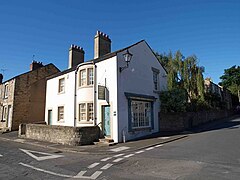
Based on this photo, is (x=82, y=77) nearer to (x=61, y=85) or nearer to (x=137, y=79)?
(x=61, y=85)

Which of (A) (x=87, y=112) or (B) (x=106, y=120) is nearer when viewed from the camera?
(B) (x=106, y=120)

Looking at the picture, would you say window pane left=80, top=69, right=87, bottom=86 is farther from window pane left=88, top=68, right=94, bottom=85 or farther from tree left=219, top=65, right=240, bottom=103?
tree left=219, top=65, right=240, bottom=103

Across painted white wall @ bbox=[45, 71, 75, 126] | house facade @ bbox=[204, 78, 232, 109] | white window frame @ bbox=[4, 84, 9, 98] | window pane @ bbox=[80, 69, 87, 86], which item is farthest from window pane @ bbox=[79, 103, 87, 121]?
house facade @ bbox=[204, 78, 232, 109]

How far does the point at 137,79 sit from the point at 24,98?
52.3 feet

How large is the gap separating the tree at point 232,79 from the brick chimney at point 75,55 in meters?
38.8

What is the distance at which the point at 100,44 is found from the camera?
56.9ft

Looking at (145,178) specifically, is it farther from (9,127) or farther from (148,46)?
(9,127)

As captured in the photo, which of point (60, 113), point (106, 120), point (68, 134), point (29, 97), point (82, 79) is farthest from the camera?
point (29, 97)

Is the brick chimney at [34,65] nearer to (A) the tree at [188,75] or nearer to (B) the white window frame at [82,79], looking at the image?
(B) the white window frame at [82,79]

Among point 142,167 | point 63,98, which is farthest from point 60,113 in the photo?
point 142,167

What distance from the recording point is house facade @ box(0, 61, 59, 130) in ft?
73.4

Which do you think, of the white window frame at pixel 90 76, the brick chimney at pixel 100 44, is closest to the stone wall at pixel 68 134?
the white window frame at pixel 90 76

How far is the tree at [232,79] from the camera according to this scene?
43.2 metres

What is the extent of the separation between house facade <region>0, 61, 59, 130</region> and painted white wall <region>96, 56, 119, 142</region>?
1345 centimetres
